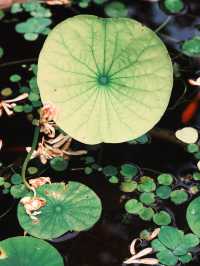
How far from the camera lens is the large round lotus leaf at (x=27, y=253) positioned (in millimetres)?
1780

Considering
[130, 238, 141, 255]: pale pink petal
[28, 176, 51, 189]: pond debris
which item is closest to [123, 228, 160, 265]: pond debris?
[130, 238, 141, 255]: pale pink petal

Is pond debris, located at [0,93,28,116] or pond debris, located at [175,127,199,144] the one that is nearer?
pond debris, located at [175,127,199,144]

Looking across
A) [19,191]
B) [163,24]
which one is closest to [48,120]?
[19,191]

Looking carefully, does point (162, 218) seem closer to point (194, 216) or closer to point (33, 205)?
point (194, 216)

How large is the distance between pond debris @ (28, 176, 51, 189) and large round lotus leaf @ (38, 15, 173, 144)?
15 cm

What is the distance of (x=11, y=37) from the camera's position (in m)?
2.48

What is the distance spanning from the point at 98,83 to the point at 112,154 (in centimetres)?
24

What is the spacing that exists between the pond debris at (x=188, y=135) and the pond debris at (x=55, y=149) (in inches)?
12.2

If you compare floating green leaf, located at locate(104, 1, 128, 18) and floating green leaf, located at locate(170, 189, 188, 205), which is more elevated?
floating green leaf, located at locate(104, 1, 128, 18)

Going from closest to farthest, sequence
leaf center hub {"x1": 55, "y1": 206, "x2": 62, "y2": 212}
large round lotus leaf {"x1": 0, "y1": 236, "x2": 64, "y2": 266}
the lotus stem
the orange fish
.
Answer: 1. large round lotus leaf {"x1": 0, "y1": 236, "x2": 64, "y2": 266}
2. leaf center hub {"x1": 55, "y1": 206, "x2": 62, "y2": 212}
3. the orange fish
4. the lotus stem

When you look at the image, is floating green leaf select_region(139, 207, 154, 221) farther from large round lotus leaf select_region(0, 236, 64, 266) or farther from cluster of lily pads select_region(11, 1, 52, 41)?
cluster of lily pads select_region(11, 1, 52, 41)

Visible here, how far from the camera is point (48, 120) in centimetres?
198

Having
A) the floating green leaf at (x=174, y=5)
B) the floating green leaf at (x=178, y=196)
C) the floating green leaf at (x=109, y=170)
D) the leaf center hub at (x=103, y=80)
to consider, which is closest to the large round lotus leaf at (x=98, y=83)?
the leaf center hub at (x=103, y=80)

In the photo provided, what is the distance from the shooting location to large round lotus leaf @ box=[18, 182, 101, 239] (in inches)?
73.5
